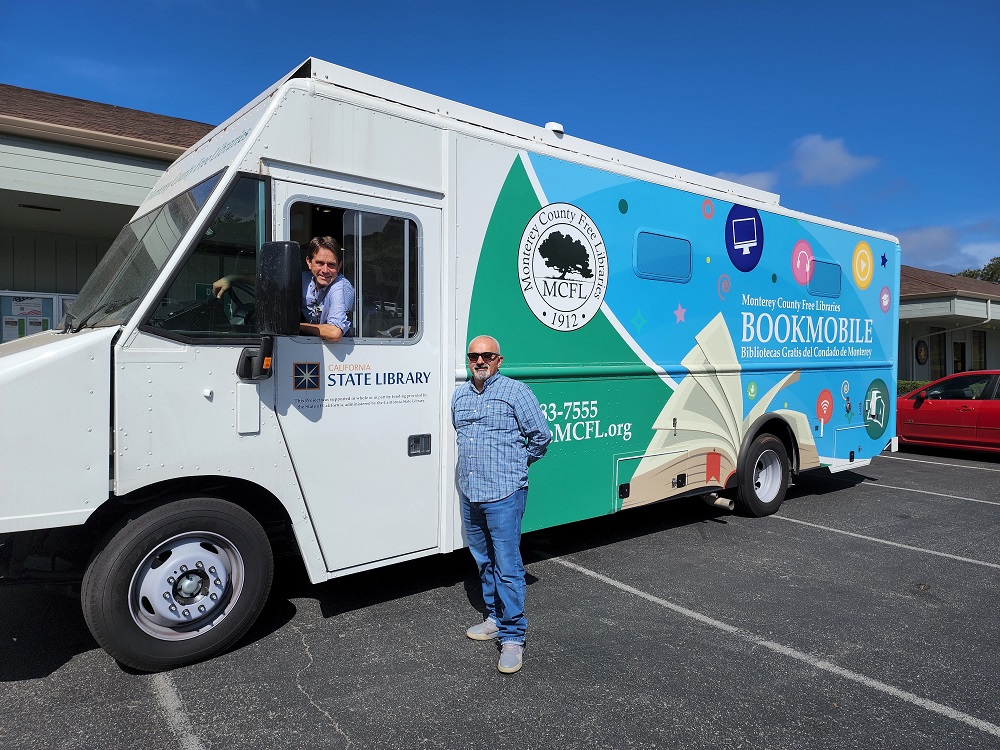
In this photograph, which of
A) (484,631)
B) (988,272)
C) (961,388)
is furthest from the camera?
(988,272)

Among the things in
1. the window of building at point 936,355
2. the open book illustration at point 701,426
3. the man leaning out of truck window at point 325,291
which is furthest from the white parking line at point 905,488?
the window of building at point 936,355

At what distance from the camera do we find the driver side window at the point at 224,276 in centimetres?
352

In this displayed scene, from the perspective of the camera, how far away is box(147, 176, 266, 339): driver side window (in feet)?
11.5

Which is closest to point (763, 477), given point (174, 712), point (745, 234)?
point (745, 234)

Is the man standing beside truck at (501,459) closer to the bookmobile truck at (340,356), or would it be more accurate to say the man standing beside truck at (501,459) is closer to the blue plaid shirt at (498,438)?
the blue plaid shirt at (498,438)

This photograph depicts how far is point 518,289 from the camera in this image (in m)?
4.78

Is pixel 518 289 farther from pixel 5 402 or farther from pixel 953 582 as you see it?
pixel 953 582

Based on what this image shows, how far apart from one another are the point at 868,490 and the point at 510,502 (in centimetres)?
666

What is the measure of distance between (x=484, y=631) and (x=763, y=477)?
4.19 m

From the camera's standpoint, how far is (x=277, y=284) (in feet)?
11.1

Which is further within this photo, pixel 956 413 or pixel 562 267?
pixel 956 413

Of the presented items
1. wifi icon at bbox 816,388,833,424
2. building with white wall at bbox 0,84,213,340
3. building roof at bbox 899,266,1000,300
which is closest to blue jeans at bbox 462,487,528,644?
wifi icon at bbox 816,388,833,424

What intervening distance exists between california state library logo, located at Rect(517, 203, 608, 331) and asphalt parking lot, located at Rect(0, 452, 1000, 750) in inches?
78.1

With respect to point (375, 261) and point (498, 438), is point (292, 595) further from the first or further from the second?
point (375, 261)
